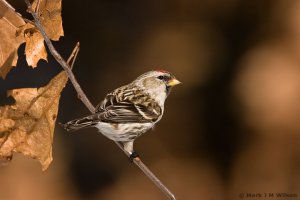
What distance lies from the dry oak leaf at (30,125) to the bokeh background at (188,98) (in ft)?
16.1

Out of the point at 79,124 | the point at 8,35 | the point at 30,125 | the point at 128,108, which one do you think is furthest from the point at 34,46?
the point at 128,108

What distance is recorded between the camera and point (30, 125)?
8.71ft

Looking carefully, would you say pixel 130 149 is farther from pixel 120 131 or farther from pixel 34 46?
pixel 34 46

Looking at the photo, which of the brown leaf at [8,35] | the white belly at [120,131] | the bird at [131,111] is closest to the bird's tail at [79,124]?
the bird at [131,111]

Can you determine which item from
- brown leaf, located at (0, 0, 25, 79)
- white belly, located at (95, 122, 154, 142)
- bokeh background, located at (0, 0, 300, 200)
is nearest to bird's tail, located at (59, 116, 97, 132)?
white belly, located at (95, 122, 154, 142)

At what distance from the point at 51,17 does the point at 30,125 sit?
1.58 feet

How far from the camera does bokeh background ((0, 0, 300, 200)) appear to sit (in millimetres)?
7621

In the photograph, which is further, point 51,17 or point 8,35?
point 8,35

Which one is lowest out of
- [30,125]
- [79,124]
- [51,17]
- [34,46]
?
[79,124]

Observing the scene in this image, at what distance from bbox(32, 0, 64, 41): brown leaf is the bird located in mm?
571

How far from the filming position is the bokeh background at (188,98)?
300 inches

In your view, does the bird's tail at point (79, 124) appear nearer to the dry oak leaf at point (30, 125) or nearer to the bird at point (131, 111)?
the bird at point (131, 111)

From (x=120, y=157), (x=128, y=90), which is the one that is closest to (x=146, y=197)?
(x=120, y=157)

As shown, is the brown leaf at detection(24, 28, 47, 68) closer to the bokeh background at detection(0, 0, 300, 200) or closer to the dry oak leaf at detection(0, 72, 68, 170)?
the dry oak leaf at detection(0, 72, 68, 170)
